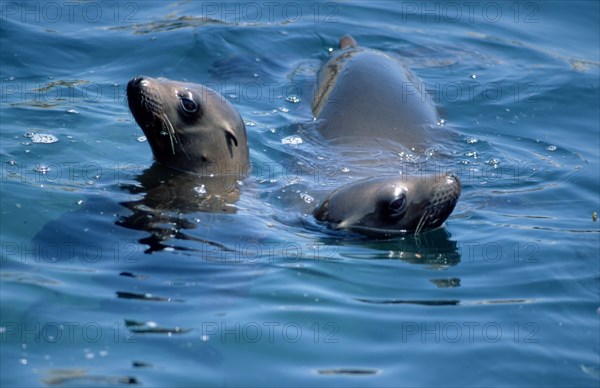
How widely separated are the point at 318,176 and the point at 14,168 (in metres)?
2.40

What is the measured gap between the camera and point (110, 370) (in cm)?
563

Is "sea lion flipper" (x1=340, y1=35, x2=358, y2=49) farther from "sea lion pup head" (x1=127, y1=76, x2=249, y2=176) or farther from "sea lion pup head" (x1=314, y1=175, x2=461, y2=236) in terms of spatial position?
"sea lion pup head" (x1=314, y1=175, x2=461, y2=236)

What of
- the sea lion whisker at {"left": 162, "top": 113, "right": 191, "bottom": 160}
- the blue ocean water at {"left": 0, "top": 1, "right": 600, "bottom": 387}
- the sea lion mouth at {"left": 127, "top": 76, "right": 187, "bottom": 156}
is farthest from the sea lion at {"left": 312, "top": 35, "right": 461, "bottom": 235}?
the sea lion mouth at {"left": 127, "top": 76, "right": 187, "bottom": 156}

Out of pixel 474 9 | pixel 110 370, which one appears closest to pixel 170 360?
pixel 110 370

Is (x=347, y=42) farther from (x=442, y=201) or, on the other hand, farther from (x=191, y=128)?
(x=442, y=201)

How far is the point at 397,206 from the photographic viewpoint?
25.2 feet

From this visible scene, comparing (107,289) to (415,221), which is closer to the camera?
(107,289)

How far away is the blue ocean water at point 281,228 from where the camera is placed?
235 inches

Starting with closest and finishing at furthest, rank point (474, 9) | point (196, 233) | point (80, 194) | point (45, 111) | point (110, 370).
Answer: point (110, 370)
point (196, 233)
point (80, 194)
point (45, 111)
point (474, 9)

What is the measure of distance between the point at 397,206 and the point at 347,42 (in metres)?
3.85

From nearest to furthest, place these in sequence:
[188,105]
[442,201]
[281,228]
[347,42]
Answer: [442,201] → [281,228] → [188,105] → [347,42]

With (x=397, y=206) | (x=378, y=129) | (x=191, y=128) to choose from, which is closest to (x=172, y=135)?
(x=191, y=128)

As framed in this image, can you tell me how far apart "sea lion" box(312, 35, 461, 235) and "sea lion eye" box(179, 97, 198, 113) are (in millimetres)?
1196

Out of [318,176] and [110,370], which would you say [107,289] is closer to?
[110,370]
